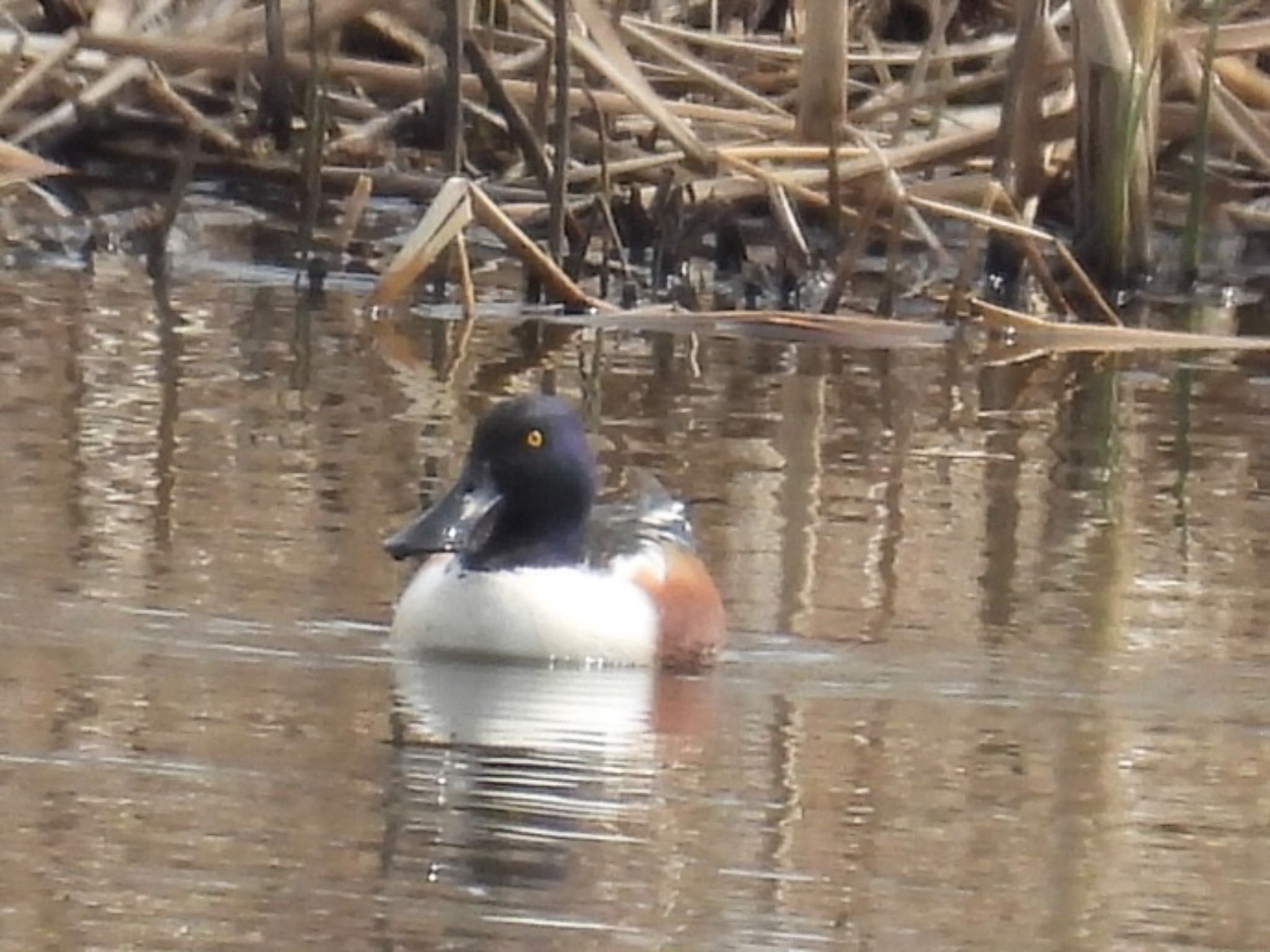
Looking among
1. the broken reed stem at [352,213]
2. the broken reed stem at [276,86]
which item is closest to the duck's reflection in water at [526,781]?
the broken reed stem at [352,213]

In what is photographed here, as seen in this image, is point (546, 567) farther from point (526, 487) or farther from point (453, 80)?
point (453, 80)

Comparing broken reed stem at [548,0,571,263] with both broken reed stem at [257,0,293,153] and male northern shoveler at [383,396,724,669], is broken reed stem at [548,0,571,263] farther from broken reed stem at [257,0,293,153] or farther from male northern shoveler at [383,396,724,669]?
male northern shoveler at [383,396,724,669]

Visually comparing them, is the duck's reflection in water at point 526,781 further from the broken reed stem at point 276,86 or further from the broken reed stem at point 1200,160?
the broken reed stem at point 276,86

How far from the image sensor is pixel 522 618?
592cm

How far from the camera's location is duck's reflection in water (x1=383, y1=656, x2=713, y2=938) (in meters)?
4.29

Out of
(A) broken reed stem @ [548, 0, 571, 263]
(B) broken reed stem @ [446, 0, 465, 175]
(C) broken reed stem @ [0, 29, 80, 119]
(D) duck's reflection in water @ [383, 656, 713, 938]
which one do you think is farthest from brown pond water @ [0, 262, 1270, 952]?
(C) broken reed stem @ [0, 29, 80, 119]

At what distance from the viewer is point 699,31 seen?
36.1 feet

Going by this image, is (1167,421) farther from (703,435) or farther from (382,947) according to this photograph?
(382,947)

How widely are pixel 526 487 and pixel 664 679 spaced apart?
1.47 ft

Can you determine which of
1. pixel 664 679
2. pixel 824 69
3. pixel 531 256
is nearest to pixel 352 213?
pixel 531 256

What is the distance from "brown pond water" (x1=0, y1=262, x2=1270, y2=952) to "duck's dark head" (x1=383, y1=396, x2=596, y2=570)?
237 mm

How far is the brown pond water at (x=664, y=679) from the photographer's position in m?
4.28

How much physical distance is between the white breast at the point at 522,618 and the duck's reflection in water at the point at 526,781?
35 mm

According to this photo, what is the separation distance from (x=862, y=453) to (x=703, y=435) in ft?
1.12
